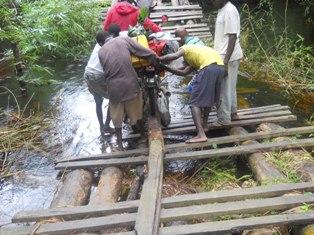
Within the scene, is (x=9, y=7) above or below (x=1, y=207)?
above

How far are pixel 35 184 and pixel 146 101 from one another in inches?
71.3

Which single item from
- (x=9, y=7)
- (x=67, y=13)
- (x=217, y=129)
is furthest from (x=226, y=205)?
(x=67, y=13)

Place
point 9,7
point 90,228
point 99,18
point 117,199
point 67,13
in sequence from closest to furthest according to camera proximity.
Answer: point 90,228, point 117,199, point 9,7, point 67,13, point 99,18

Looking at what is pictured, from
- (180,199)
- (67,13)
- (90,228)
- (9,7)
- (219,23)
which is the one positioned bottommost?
(90,228)

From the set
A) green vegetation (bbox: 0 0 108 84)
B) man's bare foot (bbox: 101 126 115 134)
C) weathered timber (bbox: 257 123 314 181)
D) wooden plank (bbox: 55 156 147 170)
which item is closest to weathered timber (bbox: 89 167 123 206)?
wooden plank (bbox: 55 156 147 170)

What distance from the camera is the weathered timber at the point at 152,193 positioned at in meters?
3.40

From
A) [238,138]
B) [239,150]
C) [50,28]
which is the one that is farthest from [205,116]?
[50,28]

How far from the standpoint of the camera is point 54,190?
518 cm

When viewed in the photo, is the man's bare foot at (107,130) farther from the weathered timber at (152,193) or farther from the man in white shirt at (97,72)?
the weathered timber at (152,193)

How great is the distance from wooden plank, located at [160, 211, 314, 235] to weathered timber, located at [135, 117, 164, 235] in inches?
5.3

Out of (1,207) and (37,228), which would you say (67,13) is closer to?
(1,207)

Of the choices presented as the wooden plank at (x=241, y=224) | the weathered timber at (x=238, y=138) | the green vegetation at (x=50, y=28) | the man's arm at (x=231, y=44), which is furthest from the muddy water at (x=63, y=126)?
the wooden plank at (x=241, y=224)

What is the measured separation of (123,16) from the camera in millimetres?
6363

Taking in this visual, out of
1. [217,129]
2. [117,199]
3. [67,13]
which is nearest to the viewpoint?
[117,199]
